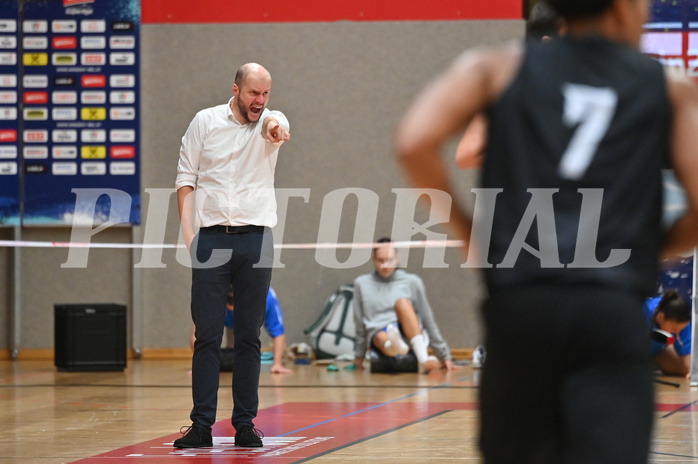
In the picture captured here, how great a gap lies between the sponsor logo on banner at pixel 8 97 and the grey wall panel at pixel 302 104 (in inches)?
56.2

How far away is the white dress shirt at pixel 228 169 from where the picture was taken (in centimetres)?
527

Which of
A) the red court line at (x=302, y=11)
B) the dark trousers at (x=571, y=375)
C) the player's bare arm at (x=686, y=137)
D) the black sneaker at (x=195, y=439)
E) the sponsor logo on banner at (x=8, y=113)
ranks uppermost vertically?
the red court line at (x=302, y=11)

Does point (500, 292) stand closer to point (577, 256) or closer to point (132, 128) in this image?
point (577, 256)

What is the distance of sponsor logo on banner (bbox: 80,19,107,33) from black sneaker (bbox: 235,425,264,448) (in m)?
7.33

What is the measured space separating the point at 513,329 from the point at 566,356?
100mm

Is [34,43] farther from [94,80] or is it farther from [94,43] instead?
[94,80]

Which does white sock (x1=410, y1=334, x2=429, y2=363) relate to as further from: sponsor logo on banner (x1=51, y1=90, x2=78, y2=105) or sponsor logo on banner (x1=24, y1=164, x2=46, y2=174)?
sponsor logo on banner (x1=51, y1=90, x2=78, y2=105)

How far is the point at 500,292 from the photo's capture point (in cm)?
179

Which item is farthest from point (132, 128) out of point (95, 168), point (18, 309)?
point (18, 309)

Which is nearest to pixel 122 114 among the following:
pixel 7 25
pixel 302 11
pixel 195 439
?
pixel 7 25

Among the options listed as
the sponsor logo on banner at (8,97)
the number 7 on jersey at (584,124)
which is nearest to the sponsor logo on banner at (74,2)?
the sponsor logo on banner at (8,97)

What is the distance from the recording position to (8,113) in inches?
445

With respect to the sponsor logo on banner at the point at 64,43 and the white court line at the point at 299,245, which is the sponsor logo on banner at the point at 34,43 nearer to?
the sponsor logo on banner at the point at 64,43

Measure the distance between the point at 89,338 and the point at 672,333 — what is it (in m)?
5.55
